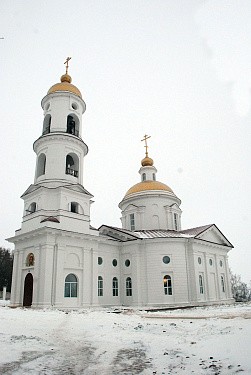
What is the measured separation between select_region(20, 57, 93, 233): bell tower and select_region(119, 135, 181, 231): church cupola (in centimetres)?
1013

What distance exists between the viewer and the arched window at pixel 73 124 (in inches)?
1083

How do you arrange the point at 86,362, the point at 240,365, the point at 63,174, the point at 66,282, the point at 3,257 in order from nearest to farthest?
the point at 240,365 → the point at 86,362 → the point at 66,282 → the point at 63,174 → the point at 3,257

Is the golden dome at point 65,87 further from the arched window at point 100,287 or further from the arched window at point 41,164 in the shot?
the arched window at point 100,287

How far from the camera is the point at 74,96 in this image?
2797 centimetres

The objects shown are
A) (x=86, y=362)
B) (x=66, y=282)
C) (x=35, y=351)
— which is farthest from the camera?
(x=66, y=282)

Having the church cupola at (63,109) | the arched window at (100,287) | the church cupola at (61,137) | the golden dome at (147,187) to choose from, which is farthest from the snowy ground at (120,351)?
the golden dome at (147,187)

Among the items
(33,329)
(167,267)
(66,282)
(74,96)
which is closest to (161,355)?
(33,329)

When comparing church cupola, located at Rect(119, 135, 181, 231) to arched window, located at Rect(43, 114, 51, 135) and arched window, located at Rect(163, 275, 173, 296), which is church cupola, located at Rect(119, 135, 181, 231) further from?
arched window, located at Rect(43, 114, 51, 135)

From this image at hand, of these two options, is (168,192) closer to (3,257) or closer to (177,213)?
(177,213)

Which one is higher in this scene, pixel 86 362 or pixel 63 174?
pixel 63 174

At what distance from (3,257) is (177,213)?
43026mm

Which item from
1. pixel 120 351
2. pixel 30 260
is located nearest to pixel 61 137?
pixel 30 260

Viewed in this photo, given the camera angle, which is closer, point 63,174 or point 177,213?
point 63,174

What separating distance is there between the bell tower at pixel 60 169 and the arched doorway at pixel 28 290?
3583mm
